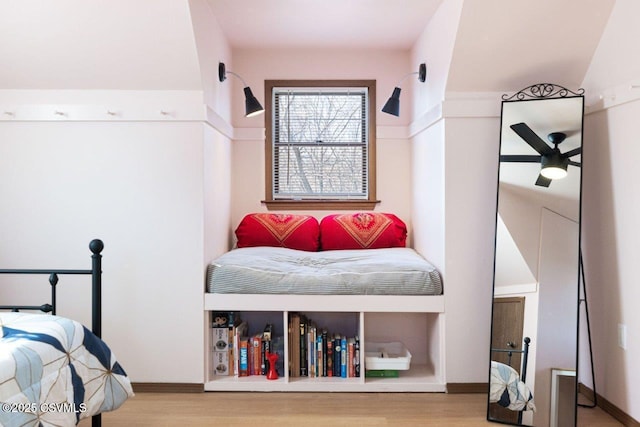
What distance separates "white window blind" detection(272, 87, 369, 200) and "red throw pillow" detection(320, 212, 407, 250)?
32 cm

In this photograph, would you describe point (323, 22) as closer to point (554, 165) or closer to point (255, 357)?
point (554, 165)

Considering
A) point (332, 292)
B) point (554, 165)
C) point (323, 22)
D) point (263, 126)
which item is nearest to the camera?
point (554, 165)

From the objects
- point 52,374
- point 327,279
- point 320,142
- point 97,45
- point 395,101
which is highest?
point 97,45

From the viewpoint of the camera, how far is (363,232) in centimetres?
362

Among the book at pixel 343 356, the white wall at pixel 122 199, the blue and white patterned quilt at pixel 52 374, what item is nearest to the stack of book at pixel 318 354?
the book at pixel 343 356

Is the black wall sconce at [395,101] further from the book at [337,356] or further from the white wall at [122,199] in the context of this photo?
the book at [337,356]

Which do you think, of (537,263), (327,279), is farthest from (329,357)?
(537,263)

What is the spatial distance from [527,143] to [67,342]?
2342mm

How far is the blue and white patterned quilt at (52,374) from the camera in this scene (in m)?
1.64

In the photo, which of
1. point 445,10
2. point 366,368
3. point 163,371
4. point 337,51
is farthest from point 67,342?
point 337,51

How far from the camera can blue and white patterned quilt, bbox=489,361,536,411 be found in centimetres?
252

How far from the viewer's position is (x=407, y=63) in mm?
3918

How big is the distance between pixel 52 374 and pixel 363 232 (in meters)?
2.23

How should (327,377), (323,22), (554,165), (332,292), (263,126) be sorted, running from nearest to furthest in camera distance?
(554,165) → (332,292) → (327,377) → (323,22) → (263,126)
